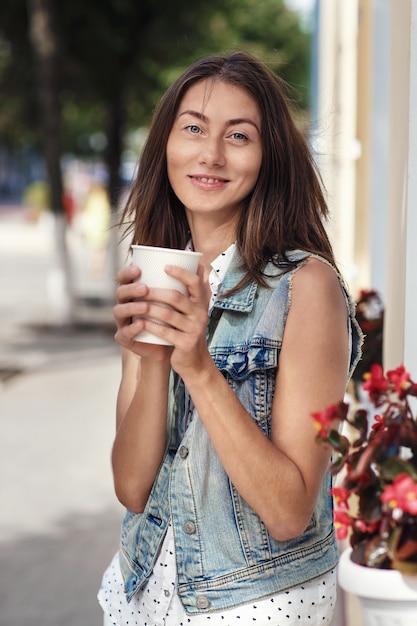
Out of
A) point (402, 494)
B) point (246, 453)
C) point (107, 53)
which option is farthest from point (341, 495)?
point (107, 53)

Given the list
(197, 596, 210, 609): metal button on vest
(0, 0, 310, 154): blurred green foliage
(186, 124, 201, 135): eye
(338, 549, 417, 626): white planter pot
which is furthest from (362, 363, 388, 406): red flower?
(0, 0, 310, 154): blurred green foliage

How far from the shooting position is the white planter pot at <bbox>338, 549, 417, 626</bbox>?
130 centimetres

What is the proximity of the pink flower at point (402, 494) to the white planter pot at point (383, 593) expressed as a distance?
3.5 inches

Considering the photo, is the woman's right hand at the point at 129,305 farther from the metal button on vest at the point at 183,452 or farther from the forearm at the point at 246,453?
the metal button on vest at the point at 183,452

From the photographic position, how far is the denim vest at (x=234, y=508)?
1.82 metres

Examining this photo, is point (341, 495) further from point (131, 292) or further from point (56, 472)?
point (56, 472)

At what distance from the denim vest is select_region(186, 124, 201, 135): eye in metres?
0.31

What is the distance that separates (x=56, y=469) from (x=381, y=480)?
216 inches

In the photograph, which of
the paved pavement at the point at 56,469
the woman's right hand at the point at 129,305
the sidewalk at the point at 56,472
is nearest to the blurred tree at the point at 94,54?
the paved pavement at the point at 56,469

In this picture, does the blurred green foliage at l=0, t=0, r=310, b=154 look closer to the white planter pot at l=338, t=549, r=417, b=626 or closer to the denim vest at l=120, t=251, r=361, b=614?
the denim vest at l=120, t=251, r=361, b=614

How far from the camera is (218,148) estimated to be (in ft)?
6.31

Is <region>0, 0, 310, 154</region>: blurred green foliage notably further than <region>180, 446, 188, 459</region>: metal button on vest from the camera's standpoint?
Yes

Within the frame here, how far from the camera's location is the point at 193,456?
6.13 feet

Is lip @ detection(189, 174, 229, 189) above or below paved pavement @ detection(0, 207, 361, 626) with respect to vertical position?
above
